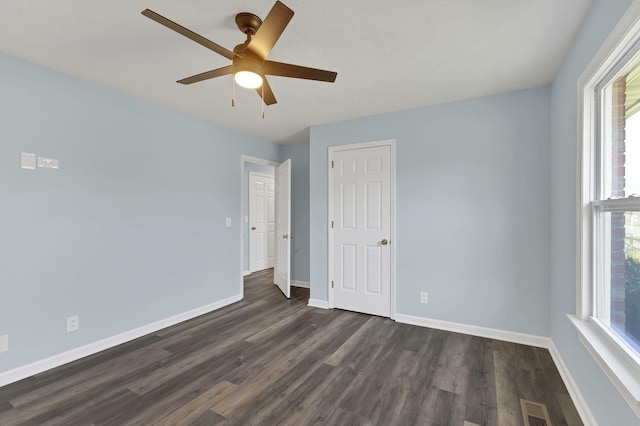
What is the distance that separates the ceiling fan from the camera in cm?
138

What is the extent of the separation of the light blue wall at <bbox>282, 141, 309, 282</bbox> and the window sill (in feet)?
12.7

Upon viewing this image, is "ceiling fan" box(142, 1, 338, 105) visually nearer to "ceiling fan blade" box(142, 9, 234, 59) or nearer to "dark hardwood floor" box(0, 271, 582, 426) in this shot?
"ceiling fan blade" box(142, 9, 234, 59)

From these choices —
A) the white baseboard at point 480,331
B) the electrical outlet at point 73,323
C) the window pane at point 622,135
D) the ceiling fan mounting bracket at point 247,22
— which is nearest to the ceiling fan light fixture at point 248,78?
the ceiling fan mounting bracket at point 247,22

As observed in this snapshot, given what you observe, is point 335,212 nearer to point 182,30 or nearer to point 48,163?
point 182,30

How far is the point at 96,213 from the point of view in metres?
2.69

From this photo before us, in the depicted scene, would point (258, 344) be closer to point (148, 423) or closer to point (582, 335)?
point (148, 423)

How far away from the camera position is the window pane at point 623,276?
4.50 ft

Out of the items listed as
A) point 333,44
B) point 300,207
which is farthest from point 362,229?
point 333,44

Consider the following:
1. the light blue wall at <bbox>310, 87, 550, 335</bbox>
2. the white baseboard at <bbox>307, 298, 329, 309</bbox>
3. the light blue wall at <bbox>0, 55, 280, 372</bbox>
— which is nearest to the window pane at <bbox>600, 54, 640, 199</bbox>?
the light blue wall at <bbox>310, 87, 550, 335</bbox>

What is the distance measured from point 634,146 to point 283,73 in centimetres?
189

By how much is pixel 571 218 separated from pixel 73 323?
4178 millimetres

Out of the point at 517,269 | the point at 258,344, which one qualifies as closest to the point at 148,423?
the point at 258,344

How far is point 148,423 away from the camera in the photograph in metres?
1.77

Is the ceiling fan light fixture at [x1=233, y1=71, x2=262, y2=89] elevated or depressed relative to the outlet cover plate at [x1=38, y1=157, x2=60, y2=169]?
elevated
